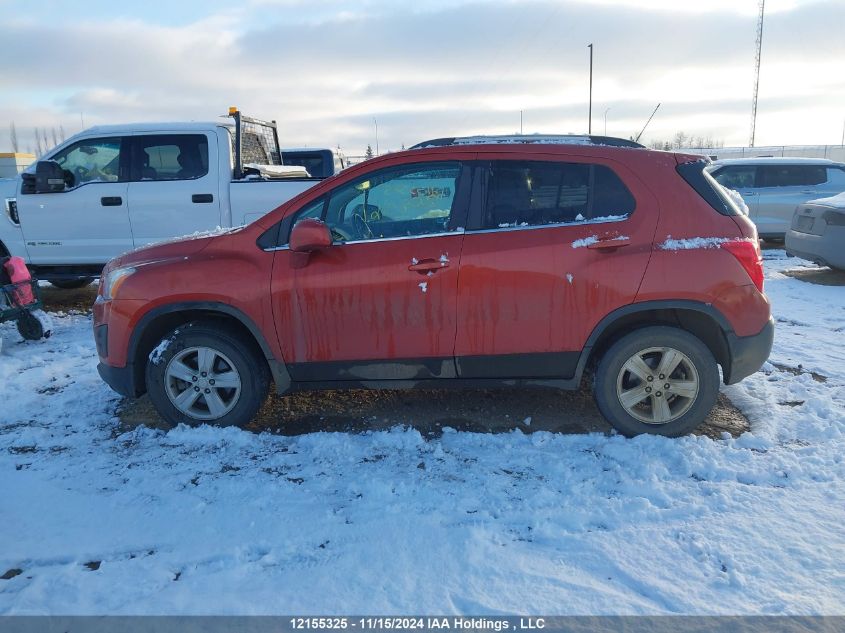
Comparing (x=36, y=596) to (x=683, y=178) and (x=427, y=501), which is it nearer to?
(x=427, y=501)

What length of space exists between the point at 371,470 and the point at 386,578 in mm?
973

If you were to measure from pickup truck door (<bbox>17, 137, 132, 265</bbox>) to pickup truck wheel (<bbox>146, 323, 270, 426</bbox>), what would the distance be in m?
3.95

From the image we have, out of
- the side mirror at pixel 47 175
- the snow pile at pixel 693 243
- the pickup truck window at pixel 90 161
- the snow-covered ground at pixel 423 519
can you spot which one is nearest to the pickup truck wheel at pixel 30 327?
the side mirror at pixel 47 175

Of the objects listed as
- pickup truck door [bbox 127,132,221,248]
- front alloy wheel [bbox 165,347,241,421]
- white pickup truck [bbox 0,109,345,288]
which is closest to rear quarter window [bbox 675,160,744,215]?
front alloy wheel [bbox 165,347,241,421]

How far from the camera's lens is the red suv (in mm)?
3594

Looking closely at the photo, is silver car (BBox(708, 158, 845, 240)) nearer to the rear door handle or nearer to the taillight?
the taillight

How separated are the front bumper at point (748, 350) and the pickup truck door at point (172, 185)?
558cm

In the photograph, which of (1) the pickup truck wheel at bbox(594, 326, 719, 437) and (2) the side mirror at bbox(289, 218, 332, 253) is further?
(1) the pickup truck wheel at bbox(594, 326, 719, 437)

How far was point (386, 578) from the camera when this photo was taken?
248 cm

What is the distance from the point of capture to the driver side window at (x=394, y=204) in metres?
3.72

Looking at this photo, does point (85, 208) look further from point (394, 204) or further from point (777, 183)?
point (777, 183)

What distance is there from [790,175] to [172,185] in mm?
11505

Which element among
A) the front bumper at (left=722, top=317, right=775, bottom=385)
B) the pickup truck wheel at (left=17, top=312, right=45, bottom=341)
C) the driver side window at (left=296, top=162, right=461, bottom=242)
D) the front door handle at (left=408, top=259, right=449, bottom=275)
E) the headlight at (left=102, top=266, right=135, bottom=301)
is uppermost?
the driver side window at (left=296, top=162, right=461, bottom=242)

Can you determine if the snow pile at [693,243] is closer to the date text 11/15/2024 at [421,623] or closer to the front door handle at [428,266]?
the front door handle at [428,266]
